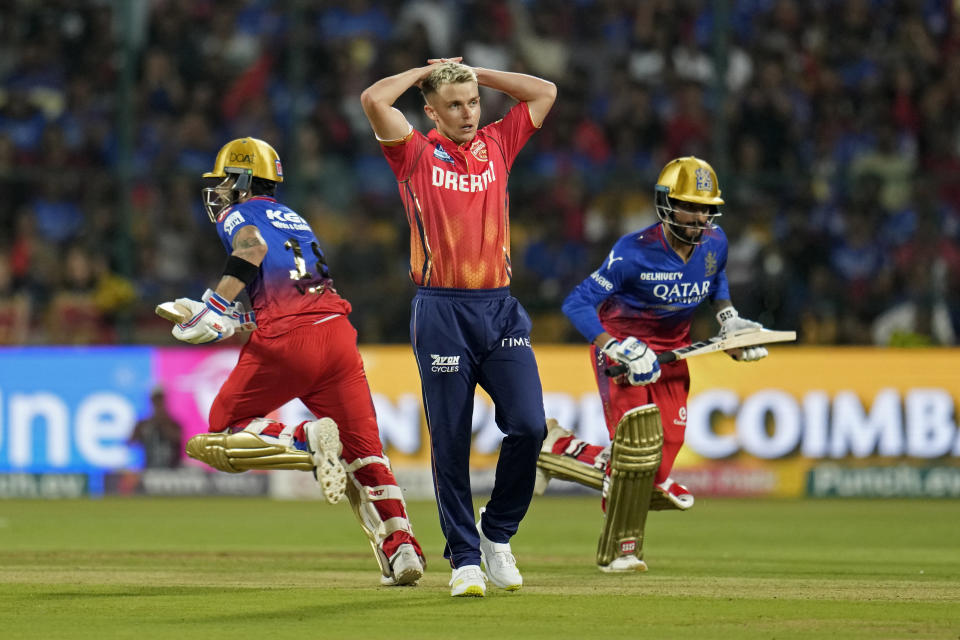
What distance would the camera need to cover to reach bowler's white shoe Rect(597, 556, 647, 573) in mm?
9180

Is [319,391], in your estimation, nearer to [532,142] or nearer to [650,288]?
[650,288]

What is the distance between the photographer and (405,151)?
25.2 feet

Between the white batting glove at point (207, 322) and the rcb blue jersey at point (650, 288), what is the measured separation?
2090mm

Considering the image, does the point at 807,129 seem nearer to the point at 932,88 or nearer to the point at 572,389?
the point at 932,88

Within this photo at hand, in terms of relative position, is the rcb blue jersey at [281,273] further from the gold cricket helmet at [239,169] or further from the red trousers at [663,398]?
the red trousers at [663,398]

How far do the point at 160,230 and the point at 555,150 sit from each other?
188 inches

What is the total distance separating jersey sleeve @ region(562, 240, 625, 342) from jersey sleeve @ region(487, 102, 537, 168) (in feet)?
4.49

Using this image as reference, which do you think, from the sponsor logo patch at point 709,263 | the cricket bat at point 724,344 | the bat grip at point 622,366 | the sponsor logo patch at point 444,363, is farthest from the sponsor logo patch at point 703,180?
the sponsor logo patch at point 444,363

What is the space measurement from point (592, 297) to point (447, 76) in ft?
7.17

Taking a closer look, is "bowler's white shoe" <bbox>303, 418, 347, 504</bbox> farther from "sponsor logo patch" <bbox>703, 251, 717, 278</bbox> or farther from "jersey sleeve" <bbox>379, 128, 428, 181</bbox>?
"sponsor logo patch" <bbox>703, 251, 717, 278</bbox>

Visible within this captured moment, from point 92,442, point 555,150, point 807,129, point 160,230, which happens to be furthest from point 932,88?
point 92,442

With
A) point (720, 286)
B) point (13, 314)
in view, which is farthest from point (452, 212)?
point (13, 314)

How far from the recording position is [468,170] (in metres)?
7.73

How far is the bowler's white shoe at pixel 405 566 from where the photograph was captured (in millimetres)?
8289
